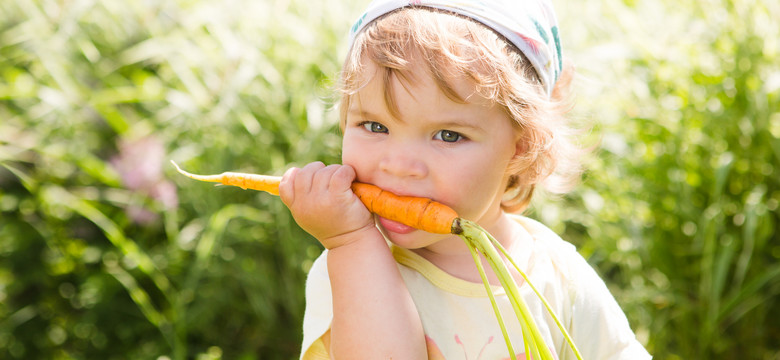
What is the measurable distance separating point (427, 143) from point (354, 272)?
0.29 m

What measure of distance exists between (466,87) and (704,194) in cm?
173

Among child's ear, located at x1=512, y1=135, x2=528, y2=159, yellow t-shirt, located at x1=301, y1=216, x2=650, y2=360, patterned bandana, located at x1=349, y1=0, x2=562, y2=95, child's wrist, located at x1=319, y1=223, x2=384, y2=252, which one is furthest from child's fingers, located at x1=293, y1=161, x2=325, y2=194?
child's ear, located at x1=512, y1=135, x2=528, y2=159

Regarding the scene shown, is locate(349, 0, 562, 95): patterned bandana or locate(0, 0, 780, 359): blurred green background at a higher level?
locate(349, 0, 562, 95): patterned bandana

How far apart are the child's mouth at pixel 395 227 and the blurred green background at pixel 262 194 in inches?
46.6

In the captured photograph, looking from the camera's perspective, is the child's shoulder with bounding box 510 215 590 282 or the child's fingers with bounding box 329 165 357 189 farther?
the child's shoulder with bounding box 510 215 590 282

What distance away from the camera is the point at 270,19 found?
345cm

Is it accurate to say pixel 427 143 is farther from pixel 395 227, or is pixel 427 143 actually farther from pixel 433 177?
pixel 395 227

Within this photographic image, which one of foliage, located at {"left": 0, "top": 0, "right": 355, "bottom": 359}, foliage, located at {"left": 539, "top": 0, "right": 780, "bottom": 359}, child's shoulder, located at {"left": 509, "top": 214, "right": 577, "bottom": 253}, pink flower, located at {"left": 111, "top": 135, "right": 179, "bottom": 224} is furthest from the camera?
pink flower, located at {"left": 111, "top": 135, "right": 179, "bottom": 224}

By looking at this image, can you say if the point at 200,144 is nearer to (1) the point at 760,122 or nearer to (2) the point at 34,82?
(2) the point at 34,82

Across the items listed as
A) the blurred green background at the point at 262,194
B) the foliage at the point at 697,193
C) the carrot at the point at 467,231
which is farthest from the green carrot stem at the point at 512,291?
the foliage at the point at 697,193

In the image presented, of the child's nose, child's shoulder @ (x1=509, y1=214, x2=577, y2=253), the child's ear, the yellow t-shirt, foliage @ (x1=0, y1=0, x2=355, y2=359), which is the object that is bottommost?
foliage @ (x1=0, y1=0, x2=355, y2=359)

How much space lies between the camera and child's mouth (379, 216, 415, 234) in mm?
1476

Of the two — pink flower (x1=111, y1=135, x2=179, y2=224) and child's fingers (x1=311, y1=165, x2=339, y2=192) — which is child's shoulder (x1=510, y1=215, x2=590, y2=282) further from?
pink flower (x1=111, y1=135, x2=179, y2=224)

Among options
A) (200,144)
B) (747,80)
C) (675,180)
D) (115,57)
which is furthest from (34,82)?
(747,80)
